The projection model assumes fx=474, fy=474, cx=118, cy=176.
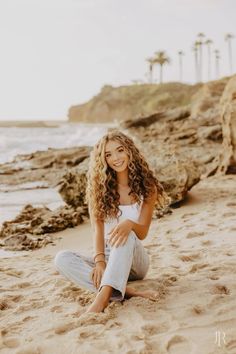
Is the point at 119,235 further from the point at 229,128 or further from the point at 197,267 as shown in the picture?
the point at 229,128

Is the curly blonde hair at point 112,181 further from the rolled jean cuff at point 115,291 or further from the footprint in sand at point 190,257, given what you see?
the footprint in sand at point 190,257

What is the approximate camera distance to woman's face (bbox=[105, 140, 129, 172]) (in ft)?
12.8

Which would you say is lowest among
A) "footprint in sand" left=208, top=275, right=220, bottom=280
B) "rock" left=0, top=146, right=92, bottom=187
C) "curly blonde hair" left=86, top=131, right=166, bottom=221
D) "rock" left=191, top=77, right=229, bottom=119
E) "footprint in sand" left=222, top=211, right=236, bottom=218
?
"rock" left=0, top=146, right=92, bottom=187

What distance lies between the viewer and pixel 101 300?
334cm

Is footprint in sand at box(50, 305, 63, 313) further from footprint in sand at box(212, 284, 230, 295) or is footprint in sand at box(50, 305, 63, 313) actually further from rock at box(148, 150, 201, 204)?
rock at box(148, 150, 201, 204)

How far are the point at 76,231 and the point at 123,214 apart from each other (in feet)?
10.1

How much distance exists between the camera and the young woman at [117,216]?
3447mm

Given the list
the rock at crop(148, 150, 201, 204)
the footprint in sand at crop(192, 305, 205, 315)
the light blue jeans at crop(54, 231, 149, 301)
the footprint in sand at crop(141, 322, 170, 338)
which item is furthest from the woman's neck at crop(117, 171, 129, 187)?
the rock at crop(148, 150, 201, 204)

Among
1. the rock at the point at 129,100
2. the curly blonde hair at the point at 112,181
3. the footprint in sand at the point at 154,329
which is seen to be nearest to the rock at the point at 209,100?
the curly blonde hair at the point at 112,181

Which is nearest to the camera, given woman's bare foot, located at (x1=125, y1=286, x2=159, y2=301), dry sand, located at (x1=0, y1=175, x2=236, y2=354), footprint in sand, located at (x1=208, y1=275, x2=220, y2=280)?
dry sand, located at (x1=0, y1=175, x2=236, y2=354)

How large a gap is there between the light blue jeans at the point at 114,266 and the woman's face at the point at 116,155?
64 cm

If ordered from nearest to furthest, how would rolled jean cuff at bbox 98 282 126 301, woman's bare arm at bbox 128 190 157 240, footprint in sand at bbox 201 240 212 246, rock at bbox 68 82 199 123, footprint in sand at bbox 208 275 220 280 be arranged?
rolled jean cuff at bbox 98 282 126 301
woman's bare arm at bbox 128 190 157 240
footprint in sand at bbox 208 275 220 280
footprint in sand at bbox 201 240 212 246
rock at bbox 68 82 199 123

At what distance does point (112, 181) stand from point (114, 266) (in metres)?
0.85

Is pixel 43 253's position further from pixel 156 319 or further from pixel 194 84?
pixel 194 84
